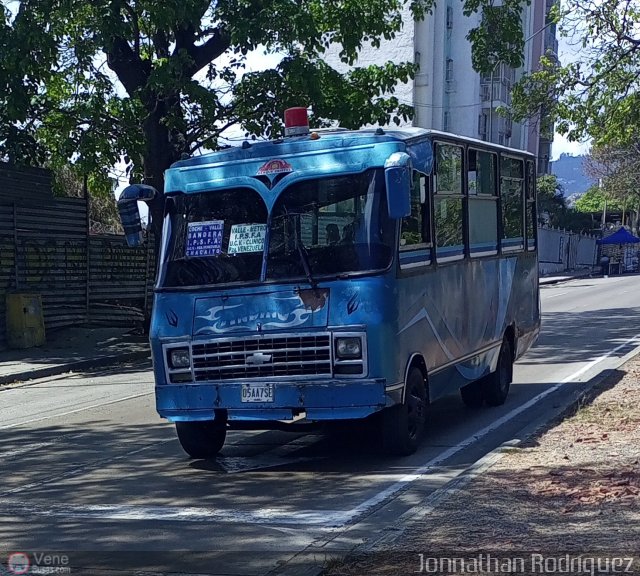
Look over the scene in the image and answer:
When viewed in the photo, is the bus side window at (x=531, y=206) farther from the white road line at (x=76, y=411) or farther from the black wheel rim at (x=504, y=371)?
the white road line at (x=76, y=411)

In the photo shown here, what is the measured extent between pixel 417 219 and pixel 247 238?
5.37ft

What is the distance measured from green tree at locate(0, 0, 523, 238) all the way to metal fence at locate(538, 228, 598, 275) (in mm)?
31099

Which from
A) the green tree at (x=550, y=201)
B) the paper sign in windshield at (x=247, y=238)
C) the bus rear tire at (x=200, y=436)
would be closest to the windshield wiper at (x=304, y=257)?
the paper sign in windshield at (x=247, y=238)

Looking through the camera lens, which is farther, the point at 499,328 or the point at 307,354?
the point at 499,328

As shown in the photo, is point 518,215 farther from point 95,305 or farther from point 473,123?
point 473,123

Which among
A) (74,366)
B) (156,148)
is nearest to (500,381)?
(74,366)

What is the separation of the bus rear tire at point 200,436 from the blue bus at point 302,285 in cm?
1

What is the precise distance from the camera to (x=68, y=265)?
22922 mm

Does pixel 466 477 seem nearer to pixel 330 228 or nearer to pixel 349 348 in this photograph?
pixel 349 348

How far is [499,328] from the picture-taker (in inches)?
502

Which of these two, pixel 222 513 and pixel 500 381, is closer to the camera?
pixel 222 513

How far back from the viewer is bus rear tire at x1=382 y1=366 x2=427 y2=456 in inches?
370

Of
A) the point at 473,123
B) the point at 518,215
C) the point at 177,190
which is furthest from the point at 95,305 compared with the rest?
the point at 473,123

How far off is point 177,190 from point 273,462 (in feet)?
9.02
